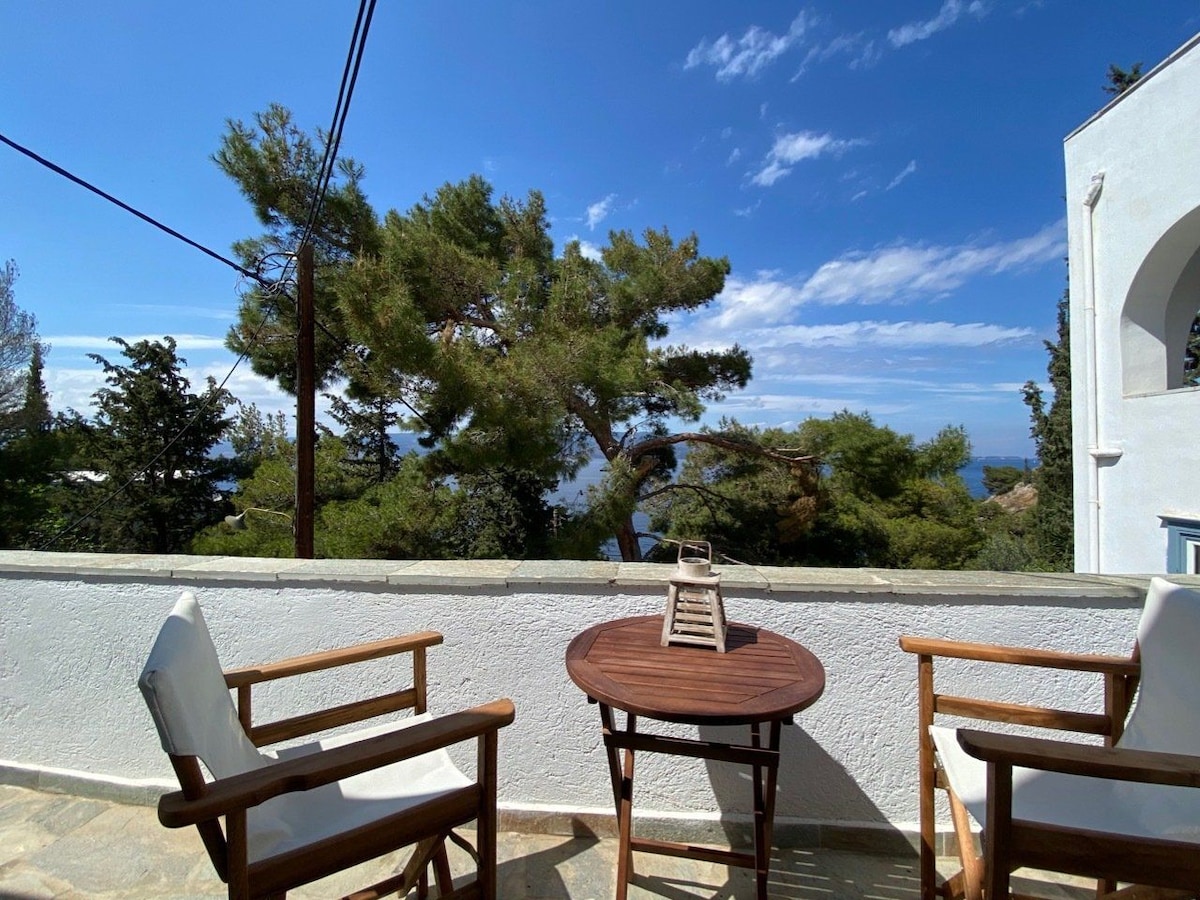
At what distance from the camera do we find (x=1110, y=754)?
0.80 metres

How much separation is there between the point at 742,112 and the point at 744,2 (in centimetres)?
298

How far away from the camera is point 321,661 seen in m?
1.25

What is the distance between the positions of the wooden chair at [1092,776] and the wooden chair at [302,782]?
2.85 ft

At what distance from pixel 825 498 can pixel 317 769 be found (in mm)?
8785

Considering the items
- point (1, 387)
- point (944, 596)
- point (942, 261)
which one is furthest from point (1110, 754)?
point (1, 387)

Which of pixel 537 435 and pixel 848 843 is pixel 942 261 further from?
pixel 848 843

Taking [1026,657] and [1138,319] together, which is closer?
[1026,657]

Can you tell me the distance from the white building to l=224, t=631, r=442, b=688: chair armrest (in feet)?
17.1

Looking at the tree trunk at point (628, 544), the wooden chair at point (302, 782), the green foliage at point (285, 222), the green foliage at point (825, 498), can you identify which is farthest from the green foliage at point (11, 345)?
the wooden chair at point (302, 782)

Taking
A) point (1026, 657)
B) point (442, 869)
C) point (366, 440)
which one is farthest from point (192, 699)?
point (366, 440)

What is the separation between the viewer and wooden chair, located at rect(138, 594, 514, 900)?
775 millimetres

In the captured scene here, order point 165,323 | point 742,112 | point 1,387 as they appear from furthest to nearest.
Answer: point 1,387, point 165,323, point 742,112

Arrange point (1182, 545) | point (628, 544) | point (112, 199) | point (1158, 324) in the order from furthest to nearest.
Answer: point (628, 544) → point (1158, 324) → point (1182, 545) → point (112, 199)

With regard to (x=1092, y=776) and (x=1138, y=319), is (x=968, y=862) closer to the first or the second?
(x=1092, y=776)
